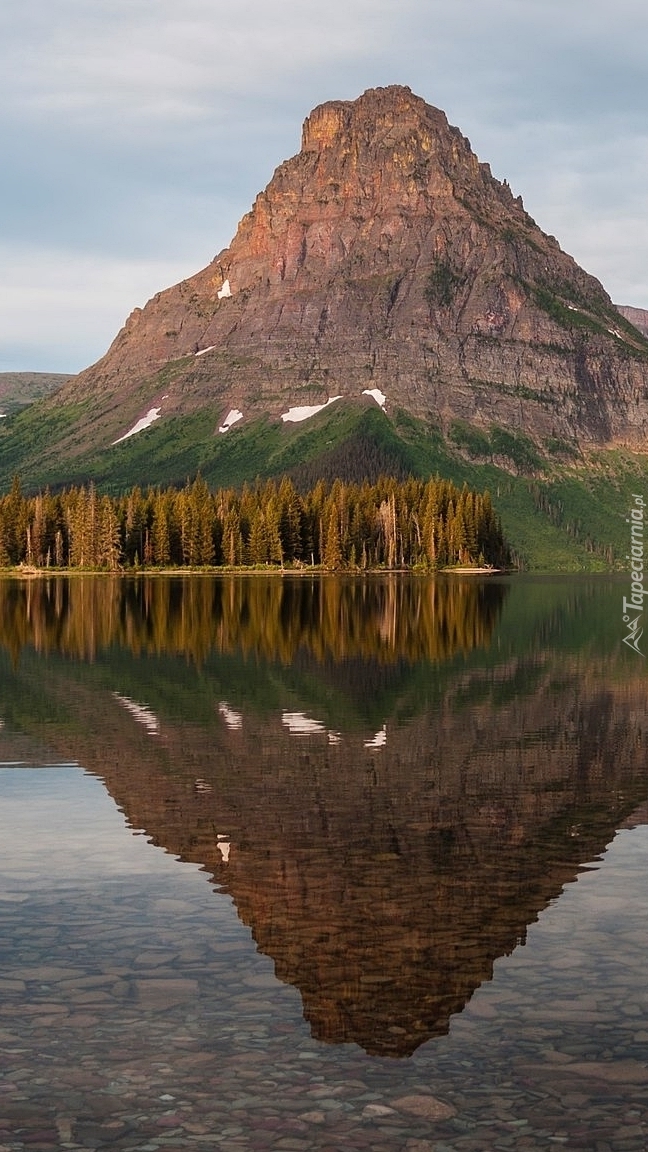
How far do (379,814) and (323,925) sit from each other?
28.5 feet

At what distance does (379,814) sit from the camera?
28.8 m

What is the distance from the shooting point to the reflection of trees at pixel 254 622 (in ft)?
243

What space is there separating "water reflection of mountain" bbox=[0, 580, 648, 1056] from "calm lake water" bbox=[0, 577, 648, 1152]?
0.09 meters

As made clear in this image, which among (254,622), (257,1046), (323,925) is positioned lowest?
(257,1046)

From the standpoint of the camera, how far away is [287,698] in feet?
166

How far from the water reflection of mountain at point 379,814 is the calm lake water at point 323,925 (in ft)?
0.29

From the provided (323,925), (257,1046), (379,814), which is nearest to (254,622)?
(379,814)

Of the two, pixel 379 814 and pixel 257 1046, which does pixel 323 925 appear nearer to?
pixel 257 1046

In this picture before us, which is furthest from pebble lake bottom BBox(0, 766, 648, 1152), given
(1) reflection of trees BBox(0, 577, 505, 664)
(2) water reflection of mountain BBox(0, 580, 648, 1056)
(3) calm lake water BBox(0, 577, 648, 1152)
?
(1) reflection of trees BBox(0, 577, 505, 664)

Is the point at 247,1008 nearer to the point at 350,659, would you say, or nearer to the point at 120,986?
the point at 120,986

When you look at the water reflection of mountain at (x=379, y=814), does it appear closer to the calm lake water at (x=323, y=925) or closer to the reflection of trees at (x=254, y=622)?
the calm lake water at (x=323, y=925)

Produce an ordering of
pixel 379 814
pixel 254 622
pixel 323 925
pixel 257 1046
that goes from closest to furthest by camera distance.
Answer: pixel 257 1046, pixel 323 925, pixel 379 814, pixel 254 622

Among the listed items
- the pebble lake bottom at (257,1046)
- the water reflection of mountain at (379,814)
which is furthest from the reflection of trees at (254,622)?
the pebble lake bottom at (257,1046)

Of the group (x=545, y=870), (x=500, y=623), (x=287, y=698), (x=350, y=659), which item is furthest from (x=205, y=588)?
(x=545, y=870)
